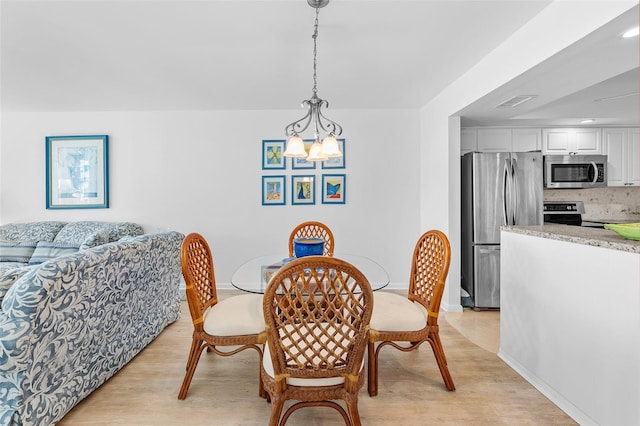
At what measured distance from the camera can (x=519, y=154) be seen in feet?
10.4

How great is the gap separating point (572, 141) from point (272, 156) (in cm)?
398

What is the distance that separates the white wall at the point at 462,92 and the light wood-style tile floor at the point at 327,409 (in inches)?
50.3

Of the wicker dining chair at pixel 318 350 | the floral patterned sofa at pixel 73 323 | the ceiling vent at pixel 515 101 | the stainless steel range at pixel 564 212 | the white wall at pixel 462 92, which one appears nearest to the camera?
→ the wicker dining chair at pixel 318 350

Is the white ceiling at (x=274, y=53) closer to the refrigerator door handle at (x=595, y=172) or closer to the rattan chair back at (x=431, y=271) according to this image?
the refrigerator door handle at (x=595, y=172)

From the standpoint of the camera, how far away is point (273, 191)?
3906 mm

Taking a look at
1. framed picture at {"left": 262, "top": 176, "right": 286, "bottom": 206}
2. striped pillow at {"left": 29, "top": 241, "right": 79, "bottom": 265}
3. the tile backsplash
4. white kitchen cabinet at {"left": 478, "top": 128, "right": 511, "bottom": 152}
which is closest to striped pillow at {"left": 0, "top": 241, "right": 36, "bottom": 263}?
striped pillow at {"left": 29, "top": 241, "right": 79, "bottom": 265}

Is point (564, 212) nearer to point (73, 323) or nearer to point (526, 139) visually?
point (526, 139)

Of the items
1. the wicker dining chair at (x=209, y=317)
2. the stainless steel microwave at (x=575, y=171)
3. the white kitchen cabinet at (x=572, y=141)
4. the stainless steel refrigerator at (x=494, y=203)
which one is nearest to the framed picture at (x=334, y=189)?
the stainless steel refrigerator at (x=494, y=203)

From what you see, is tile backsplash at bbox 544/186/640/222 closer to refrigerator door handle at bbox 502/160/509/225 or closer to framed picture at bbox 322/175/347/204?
refrigerator door handle at bbox 502/160/509/225

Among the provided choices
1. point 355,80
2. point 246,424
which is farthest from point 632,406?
point 355,80

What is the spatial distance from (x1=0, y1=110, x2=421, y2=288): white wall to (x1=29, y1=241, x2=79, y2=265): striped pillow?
2.28ft

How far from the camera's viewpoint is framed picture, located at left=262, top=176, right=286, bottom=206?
3896 mm

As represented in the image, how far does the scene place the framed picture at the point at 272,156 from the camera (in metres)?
3.88

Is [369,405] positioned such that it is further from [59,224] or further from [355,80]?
[59,224]
